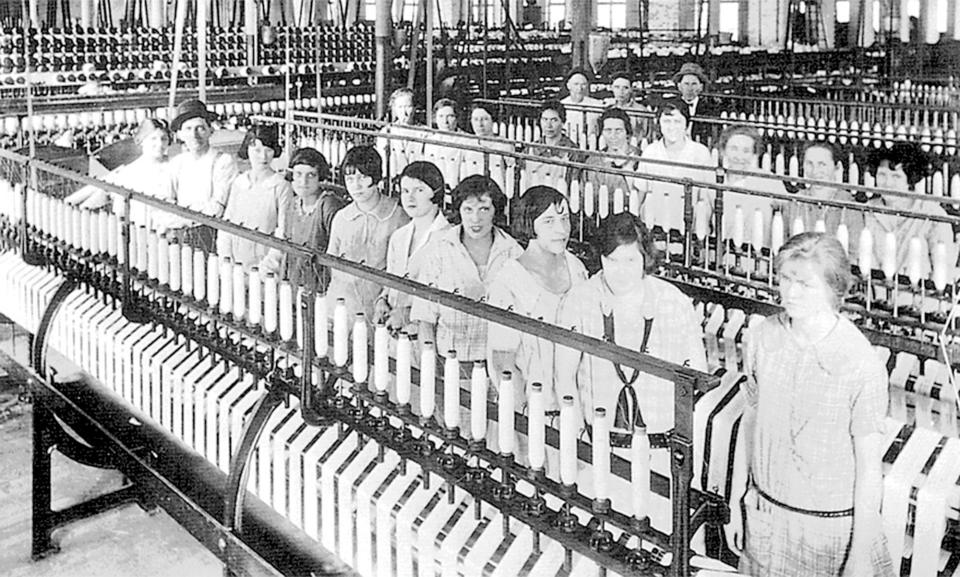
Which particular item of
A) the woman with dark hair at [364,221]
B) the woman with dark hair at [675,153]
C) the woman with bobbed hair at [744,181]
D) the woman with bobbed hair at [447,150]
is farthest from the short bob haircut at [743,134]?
the woman with dark hair at [364,221]

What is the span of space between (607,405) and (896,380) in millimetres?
1470

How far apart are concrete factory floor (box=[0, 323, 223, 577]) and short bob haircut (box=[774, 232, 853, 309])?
116 inches

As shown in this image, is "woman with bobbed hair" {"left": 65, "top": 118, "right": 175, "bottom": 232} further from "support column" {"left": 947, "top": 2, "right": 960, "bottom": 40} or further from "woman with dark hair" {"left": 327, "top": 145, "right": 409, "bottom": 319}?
"support column" {"left": 947, "top": 2, "right": 960, "bottom": 40}

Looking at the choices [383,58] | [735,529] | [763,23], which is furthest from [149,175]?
[763,23]

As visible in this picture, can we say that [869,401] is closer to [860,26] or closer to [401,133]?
[401,133]

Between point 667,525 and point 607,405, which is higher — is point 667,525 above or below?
below

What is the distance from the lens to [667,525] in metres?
2.67

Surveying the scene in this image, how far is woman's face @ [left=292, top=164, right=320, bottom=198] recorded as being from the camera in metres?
4.70

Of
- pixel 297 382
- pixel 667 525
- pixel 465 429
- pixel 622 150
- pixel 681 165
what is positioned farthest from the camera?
pixel 622 150

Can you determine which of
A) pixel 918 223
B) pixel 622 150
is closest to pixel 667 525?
pixel 918 223

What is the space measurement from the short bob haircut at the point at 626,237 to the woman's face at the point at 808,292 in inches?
25.7

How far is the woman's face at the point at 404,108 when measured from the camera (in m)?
7.29

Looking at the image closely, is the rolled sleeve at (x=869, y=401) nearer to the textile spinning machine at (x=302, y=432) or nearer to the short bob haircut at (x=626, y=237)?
A: the textile spinning machine at (x=302, y=432)

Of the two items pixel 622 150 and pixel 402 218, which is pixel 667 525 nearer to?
pixel 402 218
